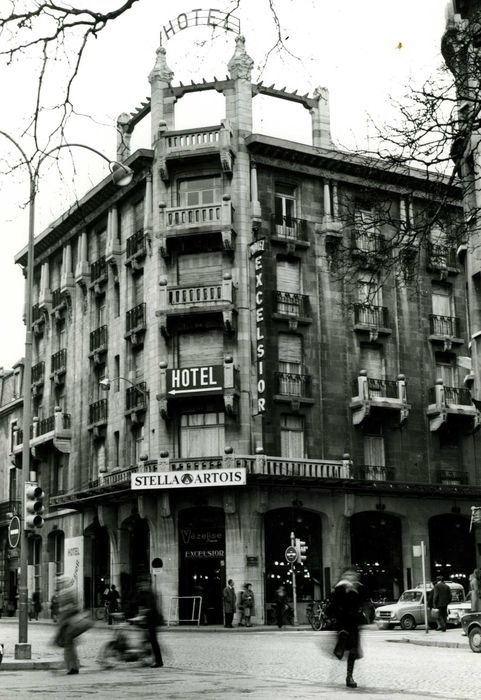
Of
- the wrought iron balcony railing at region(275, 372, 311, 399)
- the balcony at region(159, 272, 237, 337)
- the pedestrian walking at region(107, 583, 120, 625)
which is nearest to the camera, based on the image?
the balcony at region(159, 272, 237, 337)

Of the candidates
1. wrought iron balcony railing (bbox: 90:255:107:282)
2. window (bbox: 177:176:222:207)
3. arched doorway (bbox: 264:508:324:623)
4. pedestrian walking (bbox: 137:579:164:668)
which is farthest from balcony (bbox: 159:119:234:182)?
pedestrian walking (bbox: 137:579:164:668)

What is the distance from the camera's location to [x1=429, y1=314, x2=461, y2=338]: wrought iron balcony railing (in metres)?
47.8

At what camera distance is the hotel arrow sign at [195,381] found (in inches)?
1638

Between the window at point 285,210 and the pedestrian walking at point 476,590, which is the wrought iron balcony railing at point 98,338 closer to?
the window at point 285,210

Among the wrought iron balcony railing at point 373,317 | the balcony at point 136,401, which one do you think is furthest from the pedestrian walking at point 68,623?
the wrought iron balcony railing at point 373,317

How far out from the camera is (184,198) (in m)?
45.1

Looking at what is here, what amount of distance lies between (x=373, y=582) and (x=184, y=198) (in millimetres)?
18259

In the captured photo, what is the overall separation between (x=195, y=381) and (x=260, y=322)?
3.54 metres

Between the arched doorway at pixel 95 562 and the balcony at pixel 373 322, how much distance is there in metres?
14.9

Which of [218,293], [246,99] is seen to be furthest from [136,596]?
[246,99]

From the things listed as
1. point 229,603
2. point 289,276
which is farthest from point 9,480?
point 229,603

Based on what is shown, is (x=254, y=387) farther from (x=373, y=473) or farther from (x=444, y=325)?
(x=444, y=325)

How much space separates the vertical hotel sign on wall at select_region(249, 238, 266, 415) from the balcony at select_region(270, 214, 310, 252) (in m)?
1.94

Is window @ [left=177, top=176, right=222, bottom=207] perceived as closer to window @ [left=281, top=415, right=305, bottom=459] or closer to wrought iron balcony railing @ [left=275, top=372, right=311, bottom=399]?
wrought iron balcony railing @ [left=275, top=372, right=311, bottom=399]
